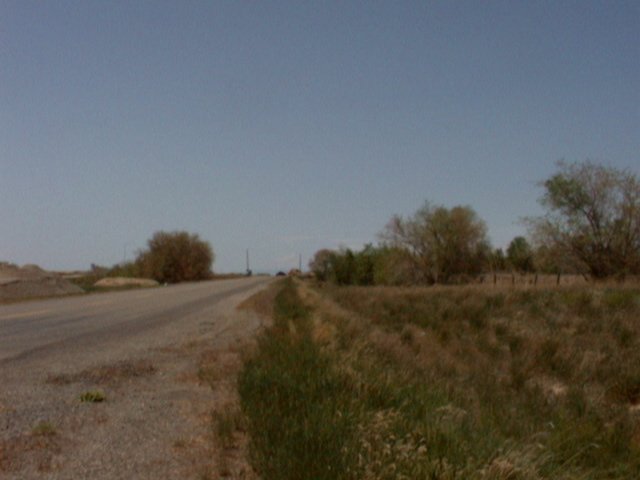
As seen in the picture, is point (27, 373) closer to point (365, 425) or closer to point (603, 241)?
point (365, 425)

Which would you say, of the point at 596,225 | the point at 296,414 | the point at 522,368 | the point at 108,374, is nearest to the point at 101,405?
the point at 108,374

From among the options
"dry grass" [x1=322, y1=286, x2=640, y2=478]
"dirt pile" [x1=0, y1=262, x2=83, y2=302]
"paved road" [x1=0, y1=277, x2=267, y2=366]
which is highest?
"dirt pile" [x1=0, y1=262, x2=83, y2=302]

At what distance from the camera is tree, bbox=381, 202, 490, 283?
60500 mm

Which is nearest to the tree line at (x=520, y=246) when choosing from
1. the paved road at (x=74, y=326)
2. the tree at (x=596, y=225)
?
the tree at (x=596, y=225)

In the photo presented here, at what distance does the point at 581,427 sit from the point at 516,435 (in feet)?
3.58

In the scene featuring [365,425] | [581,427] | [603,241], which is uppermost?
[603,241]

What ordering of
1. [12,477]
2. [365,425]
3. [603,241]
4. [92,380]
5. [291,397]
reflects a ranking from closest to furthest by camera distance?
1. [12,477]
2. [365,425]
3. [291,397]
4. [92,380]
5. [603,241]

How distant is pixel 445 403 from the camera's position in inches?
249

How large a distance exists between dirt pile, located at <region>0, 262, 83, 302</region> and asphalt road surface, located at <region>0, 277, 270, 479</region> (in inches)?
898

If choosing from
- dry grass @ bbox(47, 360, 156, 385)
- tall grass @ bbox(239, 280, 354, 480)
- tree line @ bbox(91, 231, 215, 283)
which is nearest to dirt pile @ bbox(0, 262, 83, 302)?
dry grass @ bbox(47, 360, 156, 385)

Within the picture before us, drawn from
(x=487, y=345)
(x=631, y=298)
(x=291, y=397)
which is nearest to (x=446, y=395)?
(x=291, y=397)

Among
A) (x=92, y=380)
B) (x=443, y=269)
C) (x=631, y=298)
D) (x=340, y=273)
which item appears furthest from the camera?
(x=340, y=273)

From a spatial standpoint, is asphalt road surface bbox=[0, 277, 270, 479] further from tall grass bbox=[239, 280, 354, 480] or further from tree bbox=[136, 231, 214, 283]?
tree bbox=[136, 231, 214, 283]

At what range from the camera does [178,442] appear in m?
5.26
